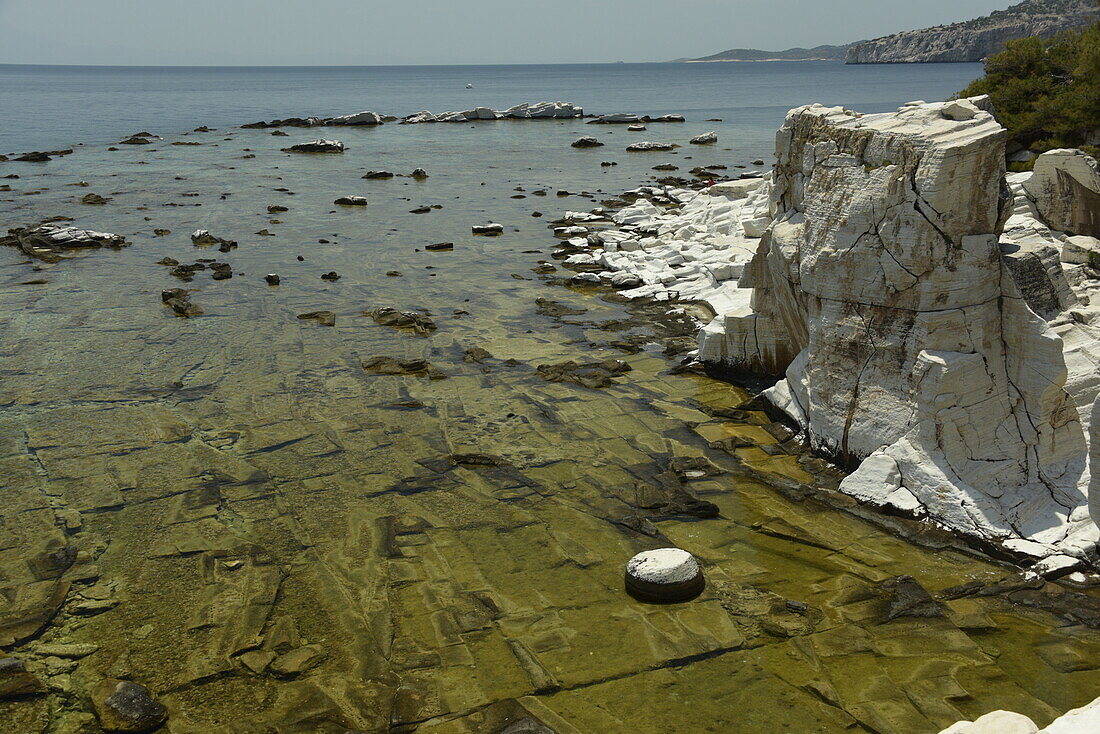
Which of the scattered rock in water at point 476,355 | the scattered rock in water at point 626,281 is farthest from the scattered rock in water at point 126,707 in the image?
the scattered rock in water at point 626,281

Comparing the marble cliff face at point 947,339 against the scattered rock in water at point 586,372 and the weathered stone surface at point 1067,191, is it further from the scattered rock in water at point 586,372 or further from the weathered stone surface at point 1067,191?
the scattered rock in water at point 586,372

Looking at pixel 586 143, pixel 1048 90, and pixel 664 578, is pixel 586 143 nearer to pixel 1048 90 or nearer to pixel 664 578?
pixel 1048 90

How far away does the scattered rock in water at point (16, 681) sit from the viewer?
17.2ft

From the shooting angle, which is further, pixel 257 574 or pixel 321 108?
pixel 321 108

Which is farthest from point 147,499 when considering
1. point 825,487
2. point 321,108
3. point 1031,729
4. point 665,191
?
point 321,108

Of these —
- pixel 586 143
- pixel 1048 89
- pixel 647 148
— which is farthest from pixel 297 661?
pixel 586 143

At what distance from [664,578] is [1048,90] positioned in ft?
55.7

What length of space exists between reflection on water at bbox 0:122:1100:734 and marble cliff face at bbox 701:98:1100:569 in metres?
0.60

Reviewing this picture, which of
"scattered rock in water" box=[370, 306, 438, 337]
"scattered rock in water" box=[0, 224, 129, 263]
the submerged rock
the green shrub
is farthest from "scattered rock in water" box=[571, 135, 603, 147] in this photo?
"scattered rock in water" box=[370, 306, 438, 337]

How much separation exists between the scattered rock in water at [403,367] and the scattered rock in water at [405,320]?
4.29 ft

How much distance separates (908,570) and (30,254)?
697 inches

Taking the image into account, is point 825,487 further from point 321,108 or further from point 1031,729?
point 321,108

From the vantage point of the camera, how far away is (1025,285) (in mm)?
7789

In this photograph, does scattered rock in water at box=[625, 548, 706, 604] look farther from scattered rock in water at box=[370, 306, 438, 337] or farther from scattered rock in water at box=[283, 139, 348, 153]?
scattered rock in water at box=[283, 139, 348, 153]
